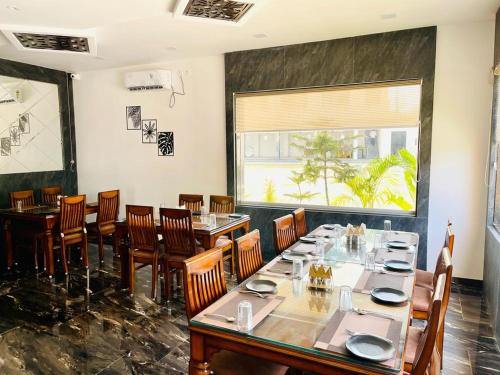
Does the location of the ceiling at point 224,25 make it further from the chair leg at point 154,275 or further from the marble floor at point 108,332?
the marble floor at point 108,332

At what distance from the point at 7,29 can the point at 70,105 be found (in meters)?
2.40

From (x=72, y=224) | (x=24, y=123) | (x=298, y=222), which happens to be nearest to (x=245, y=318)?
(x=298, y=222)

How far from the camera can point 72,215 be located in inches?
175

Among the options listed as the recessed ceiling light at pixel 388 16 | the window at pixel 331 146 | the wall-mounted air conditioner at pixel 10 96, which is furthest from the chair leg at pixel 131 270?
the recessed ceiling light at pixel 388 16

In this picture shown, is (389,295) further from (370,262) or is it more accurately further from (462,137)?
(462,137)

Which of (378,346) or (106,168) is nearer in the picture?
(378,346)

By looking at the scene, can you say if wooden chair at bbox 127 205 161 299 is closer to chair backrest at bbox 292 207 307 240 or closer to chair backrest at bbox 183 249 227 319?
chair backrest at bbox 292 207 307 240

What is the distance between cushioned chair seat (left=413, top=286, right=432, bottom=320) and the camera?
→ 7.84 feet

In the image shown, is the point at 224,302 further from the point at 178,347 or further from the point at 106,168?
the point at 106,168

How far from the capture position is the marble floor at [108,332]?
101 inches

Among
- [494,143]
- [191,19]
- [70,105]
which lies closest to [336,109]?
[494,143]

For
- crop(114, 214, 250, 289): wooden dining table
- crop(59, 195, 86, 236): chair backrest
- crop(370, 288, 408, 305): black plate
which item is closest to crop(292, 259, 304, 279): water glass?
crop(370, 288, 408, 305): black plate

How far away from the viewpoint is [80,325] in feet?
10.3

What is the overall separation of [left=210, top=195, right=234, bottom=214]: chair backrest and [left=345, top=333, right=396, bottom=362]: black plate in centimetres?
308
